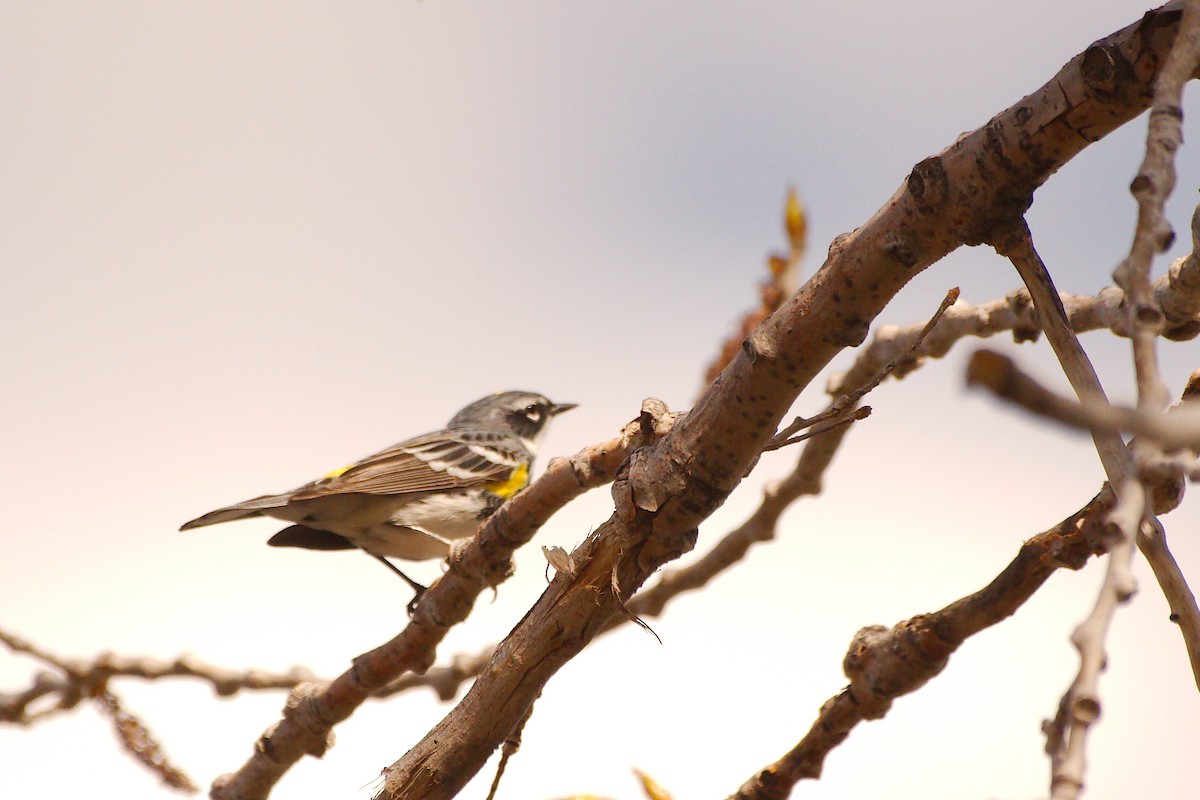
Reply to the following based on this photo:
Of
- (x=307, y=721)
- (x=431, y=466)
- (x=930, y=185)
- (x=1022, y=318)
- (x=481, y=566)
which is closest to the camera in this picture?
(x=930, y=185)

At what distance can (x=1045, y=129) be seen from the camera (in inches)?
87.7

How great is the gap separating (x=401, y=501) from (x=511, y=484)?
47.6 inches

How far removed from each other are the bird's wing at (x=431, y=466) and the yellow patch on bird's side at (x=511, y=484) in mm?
49

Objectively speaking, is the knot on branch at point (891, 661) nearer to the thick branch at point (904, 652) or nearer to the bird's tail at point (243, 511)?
the thick branch at point (904, 652)

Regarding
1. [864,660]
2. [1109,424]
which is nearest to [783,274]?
[864,660]

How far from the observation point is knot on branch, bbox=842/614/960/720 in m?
3.55

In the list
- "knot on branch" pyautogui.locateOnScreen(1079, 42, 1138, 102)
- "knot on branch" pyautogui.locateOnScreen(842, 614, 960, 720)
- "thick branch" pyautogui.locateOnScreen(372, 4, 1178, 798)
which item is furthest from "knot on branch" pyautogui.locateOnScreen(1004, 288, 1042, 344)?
"knot on branch" pyautogui.locateOnScreen(1079, 42, 1138, 102)

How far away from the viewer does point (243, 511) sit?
7.20m

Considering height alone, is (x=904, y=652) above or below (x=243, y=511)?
below

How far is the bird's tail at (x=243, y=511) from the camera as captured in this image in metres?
6.79

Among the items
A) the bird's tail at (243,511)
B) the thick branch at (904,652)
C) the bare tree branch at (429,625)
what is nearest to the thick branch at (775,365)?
→ the bare tree branch at (429,625)

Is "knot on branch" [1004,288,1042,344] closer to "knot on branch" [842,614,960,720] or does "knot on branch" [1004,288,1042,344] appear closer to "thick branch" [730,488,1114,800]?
"thick branch" [730,488,1114,800]

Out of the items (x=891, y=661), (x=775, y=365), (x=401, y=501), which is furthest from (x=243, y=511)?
(x=775, y=365)

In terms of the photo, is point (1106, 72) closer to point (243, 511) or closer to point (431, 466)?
point (243, 511)
